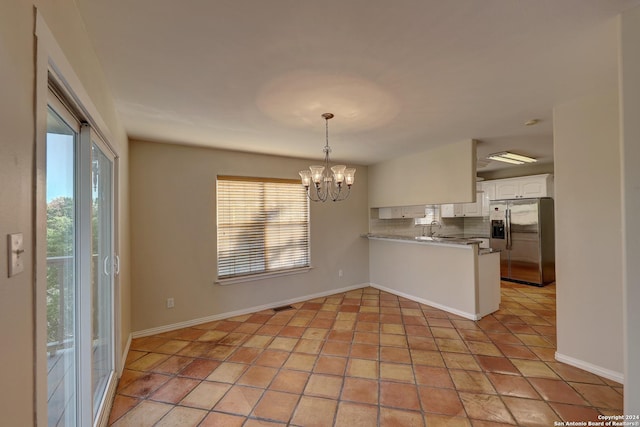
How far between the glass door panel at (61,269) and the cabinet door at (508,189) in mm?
6694

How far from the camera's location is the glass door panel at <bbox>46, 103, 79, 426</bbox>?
4.04 ft

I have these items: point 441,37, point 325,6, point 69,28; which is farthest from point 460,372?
point 69,28

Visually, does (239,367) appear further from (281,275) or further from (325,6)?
(325,6)

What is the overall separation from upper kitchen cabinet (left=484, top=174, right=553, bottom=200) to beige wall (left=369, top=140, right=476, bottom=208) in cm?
269

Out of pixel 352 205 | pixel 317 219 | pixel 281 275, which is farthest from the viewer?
pixel 352 205

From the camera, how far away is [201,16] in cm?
133

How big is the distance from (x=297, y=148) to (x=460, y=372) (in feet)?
10.4

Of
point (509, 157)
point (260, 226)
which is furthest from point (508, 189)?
point (260, 226)

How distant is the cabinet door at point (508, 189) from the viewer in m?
5.43

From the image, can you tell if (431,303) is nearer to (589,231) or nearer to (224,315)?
(589,231)

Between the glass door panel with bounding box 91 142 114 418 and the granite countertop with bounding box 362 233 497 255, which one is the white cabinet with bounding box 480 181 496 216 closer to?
the granite countertop with bounding box 362 233 497 255

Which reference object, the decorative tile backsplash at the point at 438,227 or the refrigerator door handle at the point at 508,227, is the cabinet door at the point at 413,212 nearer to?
the decorative tile backsplash at the point at 438,227

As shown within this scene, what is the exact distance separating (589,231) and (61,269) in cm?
381

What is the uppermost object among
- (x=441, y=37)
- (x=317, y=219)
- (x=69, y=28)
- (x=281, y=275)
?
(x=441, y=37)
